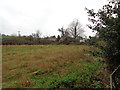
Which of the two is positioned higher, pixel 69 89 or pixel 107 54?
pixel 107 54

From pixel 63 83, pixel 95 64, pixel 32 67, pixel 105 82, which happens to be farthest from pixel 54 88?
pixel 95 64

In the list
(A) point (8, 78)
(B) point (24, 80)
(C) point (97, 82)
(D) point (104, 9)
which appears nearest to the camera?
(D) point (104, 9)

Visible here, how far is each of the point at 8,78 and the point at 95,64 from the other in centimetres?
519

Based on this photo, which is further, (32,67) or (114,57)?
(32,67)

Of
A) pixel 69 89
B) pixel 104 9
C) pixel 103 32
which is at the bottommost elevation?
pixel 69 89

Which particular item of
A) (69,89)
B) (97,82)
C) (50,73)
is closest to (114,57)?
(97,82)

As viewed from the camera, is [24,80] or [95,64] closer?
[24,80]

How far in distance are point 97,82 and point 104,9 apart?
10.1 ft

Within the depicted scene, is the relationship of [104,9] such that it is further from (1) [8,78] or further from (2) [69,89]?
(1) [8,78]

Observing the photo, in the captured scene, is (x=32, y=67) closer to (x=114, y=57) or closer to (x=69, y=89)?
(x=69, y=89)

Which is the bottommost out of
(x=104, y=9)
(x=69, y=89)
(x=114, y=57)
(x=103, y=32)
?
(x=69, y=89)

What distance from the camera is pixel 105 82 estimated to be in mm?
6848

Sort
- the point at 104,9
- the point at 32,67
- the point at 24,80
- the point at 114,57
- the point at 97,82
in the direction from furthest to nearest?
the point at 32,67
the point at 24,80
the point at 97,82
the point at 104,9
the point at 114,57

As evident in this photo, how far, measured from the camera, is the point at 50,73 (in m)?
8.25
